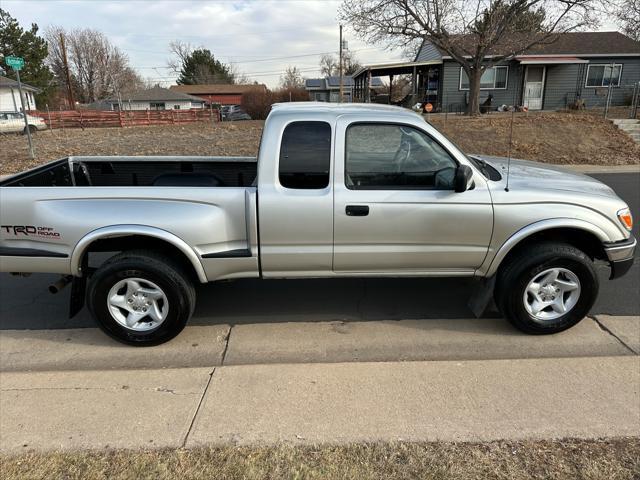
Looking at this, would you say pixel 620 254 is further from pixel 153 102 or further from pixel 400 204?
pixel 153 102

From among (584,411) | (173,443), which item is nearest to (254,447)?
(173,443)

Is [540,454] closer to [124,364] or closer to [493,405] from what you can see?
[493,405]

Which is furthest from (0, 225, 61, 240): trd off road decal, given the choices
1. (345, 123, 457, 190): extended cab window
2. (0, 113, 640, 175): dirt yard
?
(0, 113, 640, 175): dirt yard

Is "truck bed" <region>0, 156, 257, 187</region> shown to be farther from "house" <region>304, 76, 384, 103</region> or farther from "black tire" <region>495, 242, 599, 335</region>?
"house" <region>304, 76, 384, 103</region>

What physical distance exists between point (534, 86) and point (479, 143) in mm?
14985

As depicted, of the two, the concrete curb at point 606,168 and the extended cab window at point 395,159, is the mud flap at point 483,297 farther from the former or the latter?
the concrete curb at point 606,168

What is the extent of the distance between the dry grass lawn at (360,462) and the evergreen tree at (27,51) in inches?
2428

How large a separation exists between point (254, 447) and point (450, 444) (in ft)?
3.56

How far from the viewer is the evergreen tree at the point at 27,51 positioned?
179ft

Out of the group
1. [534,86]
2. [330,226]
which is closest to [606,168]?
[330,226]

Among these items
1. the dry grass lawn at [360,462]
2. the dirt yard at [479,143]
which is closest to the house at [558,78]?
the dirt yard at [479,143]

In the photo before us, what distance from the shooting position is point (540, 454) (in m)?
2.62

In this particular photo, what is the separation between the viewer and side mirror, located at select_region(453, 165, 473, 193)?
3.59m

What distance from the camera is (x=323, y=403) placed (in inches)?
122
